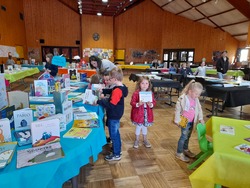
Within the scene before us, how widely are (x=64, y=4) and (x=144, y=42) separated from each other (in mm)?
6745

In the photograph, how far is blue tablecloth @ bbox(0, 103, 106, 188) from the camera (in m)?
0.97

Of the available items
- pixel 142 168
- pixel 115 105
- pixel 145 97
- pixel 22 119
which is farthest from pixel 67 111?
pixel 142 168

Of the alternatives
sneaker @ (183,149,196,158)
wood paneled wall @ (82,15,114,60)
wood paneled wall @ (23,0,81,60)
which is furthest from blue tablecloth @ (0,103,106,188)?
wood paneled wall @ (23,0,81,60)

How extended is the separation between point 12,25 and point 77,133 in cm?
1247

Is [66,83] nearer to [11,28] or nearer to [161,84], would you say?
[161,84]

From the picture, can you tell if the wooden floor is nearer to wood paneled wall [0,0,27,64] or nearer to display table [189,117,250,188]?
display table [189,117,250,188]

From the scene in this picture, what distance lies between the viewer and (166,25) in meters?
13.8

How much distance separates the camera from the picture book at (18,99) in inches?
64.1

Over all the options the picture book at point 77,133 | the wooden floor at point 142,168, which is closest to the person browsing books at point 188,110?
the wooden floor at point 142,168

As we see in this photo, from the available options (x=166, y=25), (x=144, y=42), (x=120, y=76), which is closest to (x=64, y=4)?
(x=144, y=42)

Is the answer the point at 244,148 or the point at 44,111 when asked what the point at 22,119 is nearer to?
the point at 44,111

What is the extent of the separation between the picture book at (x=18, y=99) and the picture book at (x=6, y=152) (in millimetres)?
583

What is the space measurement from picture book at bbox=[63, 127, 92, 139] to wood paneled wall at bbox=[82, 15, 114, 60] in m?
13.8

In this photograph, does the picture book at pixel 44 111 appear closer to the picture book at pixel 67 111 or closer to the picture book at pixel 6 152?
the picture book at pixel 67 111
